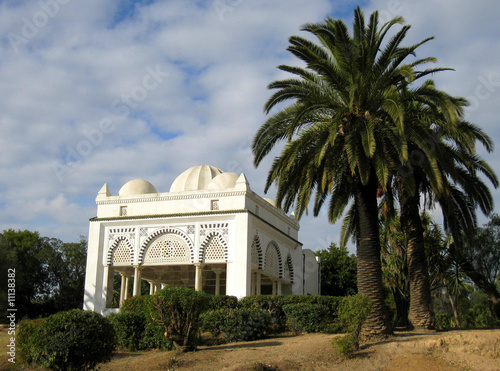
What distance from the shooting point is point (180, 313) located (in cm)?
1499

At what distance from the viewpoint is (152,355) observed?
15.0 metres

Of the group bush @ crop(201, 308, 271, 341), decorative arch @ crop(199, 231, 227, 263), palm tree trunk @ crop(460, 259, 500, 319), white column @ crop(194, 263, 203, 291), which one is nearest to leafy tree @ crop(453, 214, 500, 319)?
palm tree trunk @ crop(460, 259, 500, 319)

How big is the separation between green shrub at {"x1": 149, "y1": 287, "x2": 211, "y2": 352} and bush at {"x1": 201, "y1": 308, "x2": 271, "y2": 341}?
1.75 metres

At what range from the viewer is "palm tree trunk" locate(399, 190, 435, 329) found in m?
16.8

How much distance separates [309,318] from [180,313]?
5.08m

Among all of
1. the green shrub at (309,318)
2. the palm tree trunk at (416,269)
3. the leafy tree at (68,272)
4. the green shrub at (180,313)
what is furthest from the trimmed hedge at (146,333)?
the leafy tree at (68,272)

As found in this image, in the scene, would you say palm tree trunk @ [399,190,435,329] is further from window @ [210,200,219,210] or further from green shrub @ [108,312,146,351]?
window @ [210,200,219,210]

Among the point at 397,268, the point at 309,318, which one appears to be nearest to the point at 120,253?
the point at 309,318

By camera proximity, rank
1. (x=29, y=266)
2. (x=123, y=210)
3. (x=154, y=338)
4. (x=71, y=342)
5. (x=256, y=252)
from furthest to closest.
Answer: (x=29, y=266), (x=123, y=210), (x=256, y=252), (x=154, y=338), (x=71, y=342)

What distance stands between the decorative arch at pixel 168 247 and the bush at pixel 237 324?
882cm

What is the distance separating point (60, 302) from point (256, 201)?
19.6 metres

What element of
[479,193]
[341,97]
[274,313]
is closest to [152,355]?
[274,313]

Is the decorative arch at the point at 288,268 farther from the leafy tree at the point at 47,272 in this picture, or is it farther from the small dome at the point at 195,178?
the leafy tree at the point at 47,272

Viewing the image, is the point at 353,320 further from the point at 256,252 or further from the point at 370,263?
the point at 256,252
